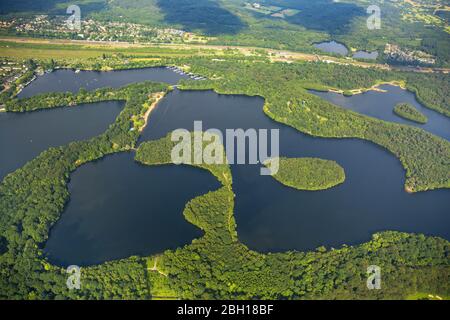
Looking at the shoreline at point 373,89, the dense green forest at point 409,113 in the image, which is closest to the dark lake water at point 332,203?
the dense green forest at point 409,113

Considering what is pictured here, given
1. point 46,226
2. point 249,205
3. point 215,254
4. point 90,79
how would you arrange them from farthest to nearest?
1. point 90,79
2. point 249,205
3. point 46,226
4. point 215,254

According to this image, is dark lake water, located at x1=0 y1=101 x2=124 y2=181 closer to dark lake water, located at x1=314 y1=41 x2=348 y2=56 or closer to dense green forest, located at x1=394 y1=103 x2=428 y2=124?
dense green forest, located at x1=394 y1=103 x2=428 y2=124

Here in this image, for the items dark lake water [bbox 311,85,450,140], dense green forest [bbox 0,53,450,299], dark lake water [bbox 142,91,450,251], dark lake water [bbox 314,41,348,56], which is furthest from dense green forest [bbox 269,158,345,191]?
dark lake water [bbox 314,41,348,56]

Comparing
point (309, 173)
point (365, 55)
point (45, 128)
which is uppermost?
point (365, 55)

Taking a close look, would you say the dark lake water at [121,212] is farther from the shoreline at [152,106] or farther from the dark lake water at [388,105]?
the dark lake water at [388,105]

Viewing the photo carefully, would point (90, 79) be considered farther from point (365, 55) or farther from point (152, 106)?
point (365, 55)

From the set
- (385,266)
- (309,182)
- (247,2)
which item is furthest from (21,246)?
(247,2)

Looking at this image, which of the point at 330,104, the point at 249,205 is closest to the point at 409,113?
the point at 330,104
